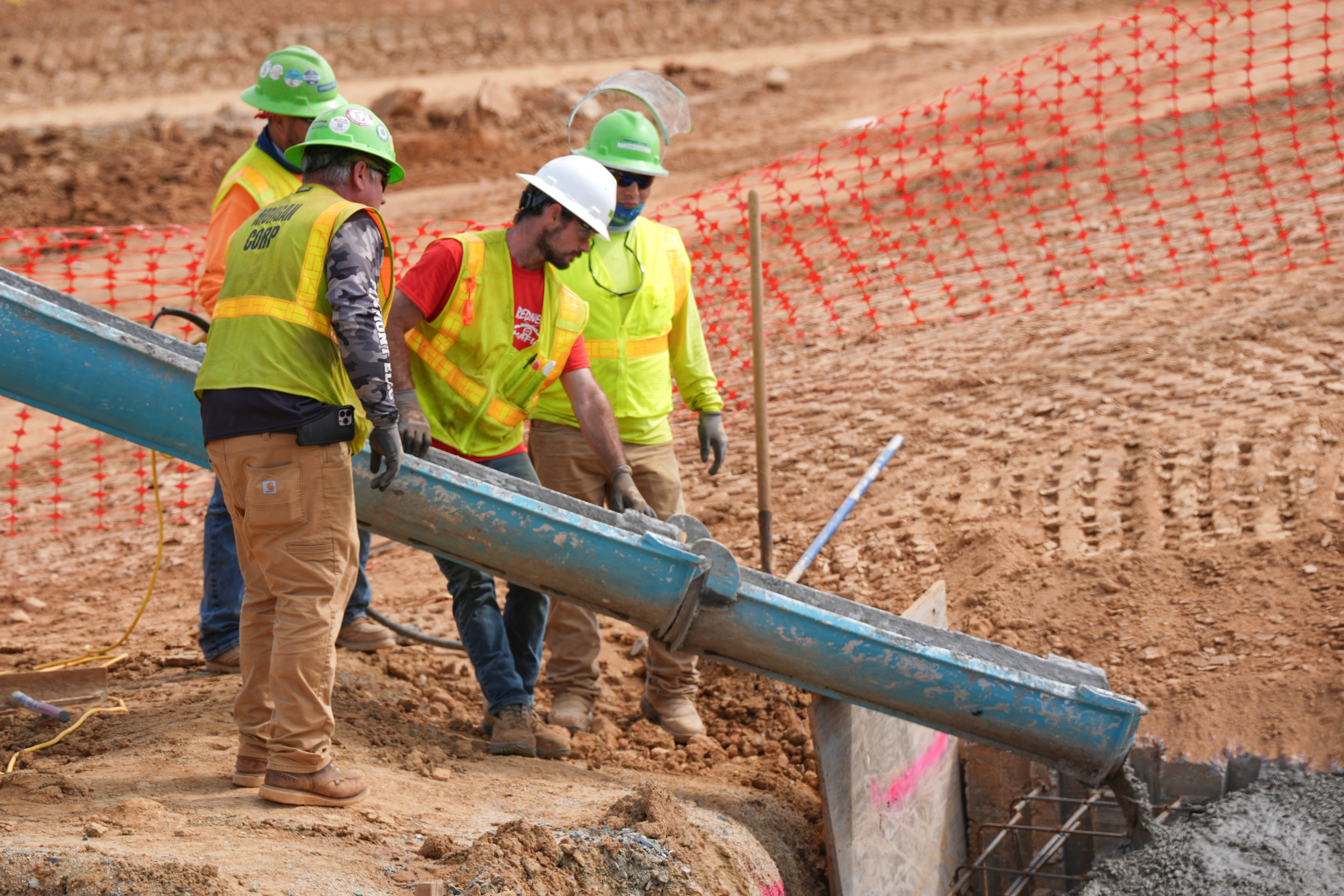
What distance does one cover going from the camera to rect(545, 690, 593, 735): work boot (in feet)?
15.1

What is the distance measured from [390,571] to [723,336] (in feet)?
9.58

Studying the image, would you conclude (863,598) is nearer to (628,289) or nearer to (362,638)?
(628,289)

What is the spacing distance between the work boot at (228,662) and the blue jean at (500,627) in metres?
0.97

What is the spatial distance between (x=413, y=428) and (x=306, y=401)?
404 millimetres

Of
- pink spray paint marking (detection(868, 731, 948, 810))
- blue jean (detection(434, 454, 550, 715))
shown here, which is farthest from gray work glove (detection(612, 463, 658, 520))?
pink spray paint marking (detection(868, 731, 948, 810))

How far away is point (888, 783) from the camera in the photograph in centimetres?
457

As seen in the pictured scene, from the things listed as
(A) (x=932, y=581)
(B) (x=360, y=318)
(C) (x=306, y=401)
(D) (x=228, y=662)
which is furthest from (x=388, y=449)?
(A) (x=932, y=581)

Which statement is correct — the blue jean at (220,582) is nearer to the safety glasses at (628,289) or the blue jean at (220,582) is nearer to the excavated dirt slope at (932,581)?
the excavated dirt slope at (932,581)

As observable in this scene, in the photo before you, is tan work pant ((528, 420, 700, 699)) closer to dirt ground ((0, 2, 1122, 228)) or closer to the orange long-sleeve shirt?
the orange long-sleeve shirt

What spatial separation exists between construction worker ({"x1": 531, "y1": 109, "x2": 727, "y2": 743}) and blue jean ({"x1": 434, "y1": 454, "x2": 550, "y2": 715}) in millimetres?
204

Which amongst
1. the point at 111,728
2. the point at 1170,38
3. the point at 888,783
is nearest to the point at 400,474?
the point at 111,728

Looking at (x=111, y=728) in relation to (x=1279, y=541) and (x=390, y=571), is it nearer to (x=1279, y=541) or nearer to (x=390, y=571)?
(x=390, y=571)

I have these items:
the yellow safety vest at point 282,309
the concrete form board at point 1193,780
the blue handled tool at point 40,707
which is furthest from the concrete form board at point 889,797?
the blue handled tool at point 40,707

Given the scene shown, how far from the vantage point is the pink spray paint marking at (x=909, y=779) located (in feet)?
14.8
